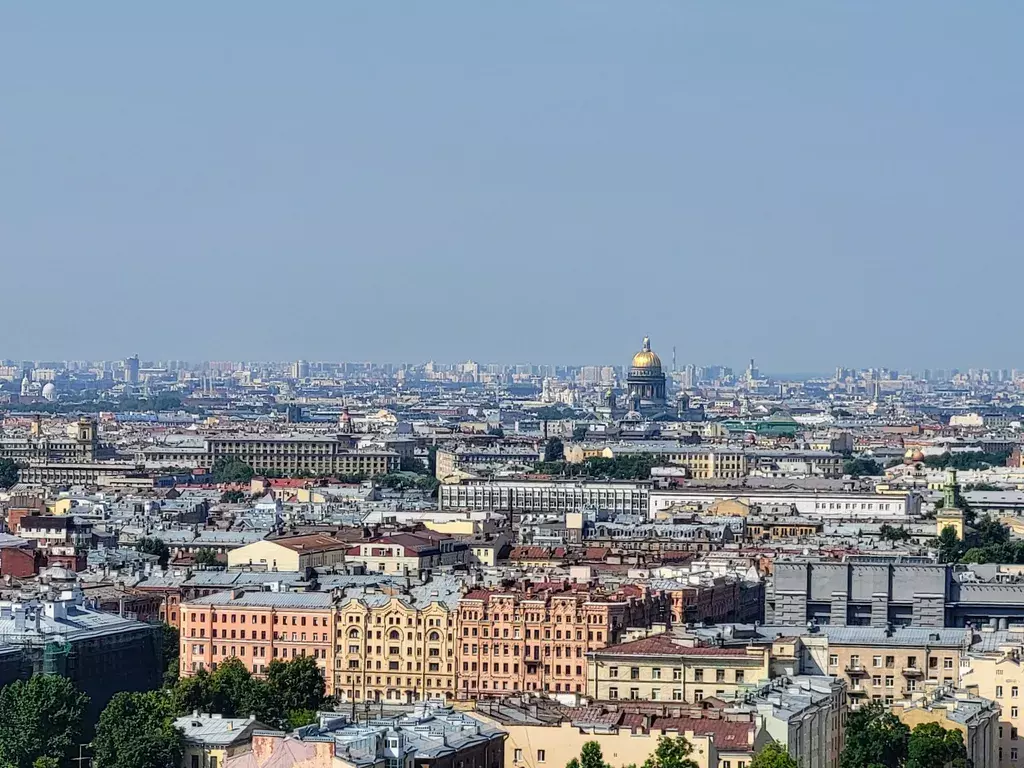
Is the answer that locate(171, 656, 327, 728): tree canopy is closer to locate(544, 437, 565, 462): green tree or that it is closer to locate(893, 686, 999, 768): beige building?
locate(893, 686, 999, 768): beige building

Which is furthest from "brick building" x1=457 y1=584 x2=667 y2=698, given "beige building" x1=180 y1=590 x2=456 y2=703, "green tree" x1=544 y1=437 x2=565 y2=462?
"green tree" x1=544 y1=437 x2=565 y2=462

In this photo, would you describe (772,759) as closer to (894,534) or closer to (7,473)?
(894,534)

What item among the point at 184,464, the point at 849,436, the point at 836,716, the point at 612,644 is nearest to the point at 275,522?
the point at 612,644

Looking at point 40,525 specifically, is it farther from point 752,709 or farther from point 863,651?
point 752,709

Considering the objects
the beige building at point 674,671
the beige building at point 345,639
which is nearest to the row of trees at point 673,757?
the beige building at point 674,671

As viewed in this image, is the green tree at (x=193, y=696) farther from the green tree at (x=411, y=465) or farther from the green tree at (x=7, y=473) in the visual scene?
the green tree at (x=411, y=465)
